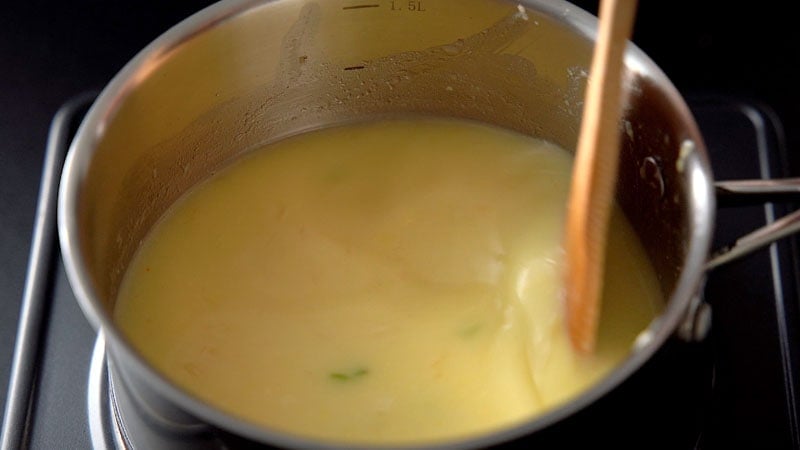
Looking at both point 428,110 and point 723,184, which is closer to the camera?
point 723,184

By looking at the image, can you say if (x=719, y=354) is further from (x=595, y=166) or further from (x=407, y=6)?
(x=407, y=6)

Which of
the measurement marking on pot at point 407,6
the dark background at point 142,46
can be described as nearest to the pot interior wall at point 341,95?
the measurement marking on pot at point 407,6

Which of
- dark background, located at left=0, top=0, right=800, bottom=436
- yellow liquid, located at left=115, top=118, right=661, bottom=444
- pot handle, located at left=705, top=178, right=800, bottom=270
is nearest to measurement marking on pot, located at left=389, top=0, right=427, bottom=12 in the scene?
yellow liquid, located at left=115, top=118, right=661, bottom=444

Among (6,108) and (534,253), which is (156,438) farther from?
(6,108)

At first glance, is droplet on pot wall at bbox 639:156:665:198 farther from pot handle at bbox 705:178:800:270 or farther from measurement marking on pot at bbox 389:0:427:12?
measurement marking on pot at bbox 389:0:427:12

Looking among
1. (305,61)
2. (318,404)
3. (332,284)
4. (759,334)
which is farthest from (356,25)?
(759,334)

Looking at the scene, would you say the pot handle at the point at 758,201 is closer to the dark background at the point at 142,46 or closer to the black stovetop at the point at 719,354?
the black stovetop at the point at 719,354

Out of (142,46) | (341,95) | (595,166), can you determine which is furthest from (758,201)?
(142,46)
